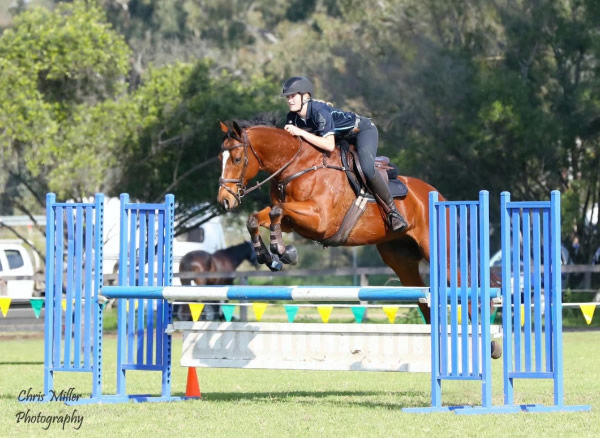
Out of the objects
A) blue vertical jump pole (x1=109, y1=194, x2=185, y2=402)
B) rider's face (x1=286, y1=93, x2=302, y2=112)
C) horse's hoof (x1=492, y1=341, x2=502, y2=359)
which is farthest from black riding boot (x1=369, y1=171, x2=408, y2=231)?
blue vertical jump pole (x1=109, y1=194, x2=185, y2=402)

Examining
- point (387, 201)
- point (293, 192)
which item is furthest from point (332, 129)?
point (387, 201)

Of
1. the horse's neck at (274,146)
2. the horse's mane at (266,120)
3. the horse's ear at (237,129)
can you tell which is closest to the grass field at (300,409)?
the horse's neck at (274,146)

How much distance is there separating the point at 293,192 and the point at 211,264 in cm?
1304

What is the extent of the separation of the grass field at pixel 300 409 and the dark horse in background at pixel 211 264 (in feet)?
27.5

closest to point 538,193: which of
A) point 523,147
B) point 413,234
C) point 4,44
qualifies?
point 523,147

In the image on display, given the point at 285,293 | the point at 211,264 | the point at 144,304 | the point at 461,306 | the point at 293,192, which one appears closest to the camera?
the point at 461,306

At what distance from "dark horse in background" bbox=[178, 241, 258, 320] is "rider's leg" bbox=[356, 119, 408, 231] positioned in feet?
36.2

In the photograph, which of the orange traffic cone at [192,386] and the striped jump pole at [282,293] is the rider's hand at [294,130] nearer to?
the striped jump pole at [282,293]

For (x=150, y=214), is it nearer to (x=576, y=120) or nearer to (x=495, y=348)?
(x=495, y=348)

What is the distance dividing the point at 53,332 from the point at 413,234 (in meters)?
3.25

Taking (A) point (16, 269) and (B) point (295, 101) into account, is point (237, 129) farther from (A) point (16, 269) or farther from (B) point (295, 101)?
(A) point (16, 269)

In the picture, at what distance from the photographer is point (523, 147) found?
21.3 meters

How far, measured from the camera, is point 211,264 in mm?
21922

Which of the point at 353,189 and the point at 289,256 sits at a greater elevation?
the point at 353,189
